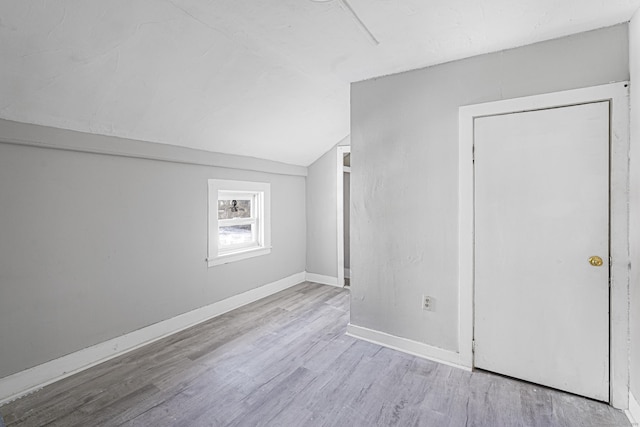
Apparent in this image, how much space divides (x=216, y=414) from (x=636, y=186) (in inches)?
110

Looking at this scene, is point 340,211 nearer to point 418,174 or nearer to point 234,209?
point 234,209

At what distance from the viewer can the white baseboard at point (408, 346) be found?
8.01ft

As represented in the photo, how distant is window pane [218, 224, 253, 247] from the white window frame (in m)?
0.06

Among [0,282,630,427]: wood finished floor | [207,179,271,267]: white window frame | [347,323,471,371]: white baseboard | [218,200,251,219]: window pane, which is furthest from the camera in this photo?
[218,200,251,219]: window pane

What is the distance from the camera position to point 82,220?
2.38m

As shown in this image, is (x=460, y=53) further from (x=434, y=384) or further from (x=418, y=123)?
(x=434, y=384)

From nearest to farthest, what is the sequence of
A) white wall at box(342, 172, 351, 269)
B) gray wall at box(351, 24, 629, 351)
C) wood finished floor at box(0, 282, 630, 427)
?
wood finished floor at box(0, 282, 630, 427) < gray wall at box(351, 24, 629, 351) < white wall at box(342, 172, 351, 269)

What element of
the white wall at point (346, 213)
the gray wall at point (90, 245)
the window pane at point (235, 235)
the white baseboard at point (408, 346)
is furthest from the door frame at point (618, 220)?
the window pane at point (235, 235)

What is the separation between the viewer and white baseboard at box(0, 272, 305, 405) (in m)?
2.06

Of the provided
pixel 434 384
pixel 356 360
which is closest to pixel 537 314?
pixel 434 384

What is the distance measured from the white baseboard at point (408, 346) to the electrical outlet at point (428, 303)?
11.9 inches

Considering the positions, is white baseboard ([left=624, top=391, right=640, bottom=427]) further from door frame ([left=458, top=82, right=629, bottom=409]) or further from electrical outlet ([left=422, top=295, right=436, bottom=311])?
electrical outlet ([left=422, top=295, right=436, bottom=311])

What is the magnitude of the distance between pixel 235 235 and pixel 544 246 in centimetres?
320

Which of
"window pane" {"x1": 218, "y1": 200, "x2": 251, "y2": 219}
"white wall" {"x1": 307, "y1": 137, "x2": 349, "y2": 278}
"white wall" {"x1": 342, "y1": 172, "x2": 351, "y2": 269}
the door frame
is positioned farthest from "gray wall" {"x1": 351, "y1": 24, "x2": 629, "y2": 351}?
"white wall" {"x1": 342, "y1": 172, "x2": 351, "y2": 269}
